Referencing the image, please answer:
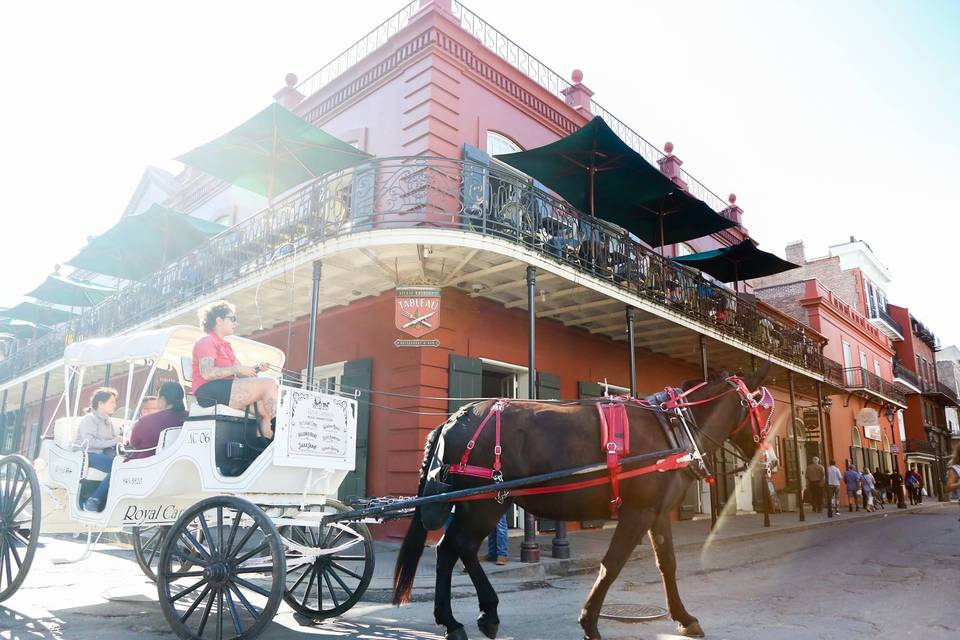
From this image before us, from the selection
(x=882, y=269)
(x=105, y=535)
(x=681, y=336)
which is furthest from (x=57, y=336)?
(x=882, y=269)

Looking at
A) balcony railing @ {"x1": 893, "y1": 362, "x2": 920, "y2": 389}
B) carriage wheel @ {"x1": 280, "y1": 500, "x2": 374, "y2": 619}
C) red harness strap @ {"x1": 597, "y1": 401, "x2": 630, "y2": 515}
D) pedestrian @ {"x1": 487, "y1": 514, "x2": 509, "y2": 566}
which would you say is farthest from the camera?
balcony railing @ {"x1": 893, "y1": 362, "x2": 920, "y2": 389}

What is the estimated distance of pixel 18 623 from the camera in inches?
191

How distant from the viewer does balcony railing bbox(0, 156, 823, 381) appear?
9172 mm

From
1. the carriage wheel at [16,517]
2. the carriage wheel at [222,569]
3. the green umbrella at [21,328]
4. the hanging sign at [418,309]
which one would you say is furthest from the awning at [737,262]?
the green umbrella at [21,328]

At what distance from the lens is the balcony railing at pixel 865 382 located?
26114 mm

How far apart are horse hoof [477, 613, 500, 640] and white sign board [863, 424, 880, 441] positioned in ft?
92.8

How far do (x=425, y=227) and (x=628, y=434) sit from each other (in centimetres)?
504

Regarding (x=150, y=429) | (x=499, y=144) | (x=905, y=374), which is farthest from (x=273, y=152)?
(x=905, y=374)

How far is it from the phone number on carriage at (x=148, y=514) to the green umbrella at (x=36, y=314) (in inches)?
724

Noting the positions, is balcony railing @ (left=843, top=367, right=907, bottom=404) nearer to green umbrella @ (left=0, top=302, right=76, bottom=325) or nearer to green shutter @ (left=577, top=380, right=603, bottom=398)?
green shutter @ (left=577, top=380, right=603, bottom=398)

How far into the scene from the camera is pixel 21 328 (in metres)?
23.0

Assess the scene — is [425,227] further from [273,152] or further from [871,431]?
[871,431]

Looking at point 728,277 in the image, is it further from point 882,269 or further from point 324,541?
point 882,269

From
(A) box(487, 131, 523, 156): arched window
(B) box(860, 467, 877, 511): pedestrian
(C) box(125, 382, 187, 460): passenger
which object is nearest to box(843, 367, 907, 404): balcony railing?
(B) box(860, 467, 877, 511): pedestrian
